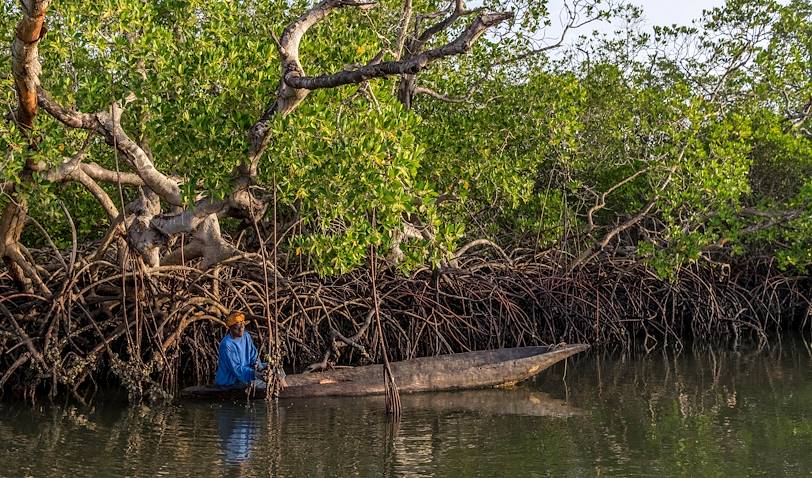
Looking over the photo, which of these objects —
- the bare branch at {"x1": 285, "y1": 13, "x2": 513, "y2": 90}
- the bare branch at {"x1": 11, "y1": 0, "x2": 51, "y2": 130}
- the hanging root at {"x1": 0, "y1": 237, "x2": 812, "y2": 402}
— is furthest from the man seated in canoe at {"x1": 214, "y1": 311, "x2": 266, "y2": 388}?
the bare branch at {"x1": 285, "y1": 13, "x2": 513, "y2": 90}

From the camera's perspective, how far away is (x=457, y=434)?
290 inches

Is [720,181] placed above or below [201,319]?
above

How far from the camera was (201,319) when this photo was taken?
31.4ft

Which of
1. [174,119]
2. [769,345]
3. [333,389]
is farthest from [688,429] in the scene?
[769,345]

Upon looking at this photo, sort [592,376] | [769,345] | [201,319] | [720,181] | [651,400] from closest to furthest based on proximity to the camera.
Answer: [651,400] → [201,319] → [592,376] → [720,181] → [769,345]

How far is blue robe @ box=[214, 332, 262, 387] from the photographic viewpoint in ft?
28.5

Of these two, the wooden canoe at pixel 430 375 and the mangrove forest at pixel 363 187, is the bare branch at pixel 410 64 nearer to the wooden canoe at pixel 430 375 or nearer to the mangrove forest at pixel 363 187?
the mangrove forest at pixel 363 187

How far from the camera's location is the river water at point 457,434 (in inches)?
249

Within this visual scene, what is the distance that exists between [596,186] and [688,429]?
666 centimetres

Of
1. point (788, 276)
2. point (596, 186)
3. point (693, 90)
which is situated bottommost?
point (788, 276)

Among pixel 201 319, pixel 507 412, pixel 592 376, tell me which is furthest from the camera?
pixel 592 376

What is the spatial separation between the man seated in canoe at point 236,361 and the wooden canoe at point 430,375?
0.30ft

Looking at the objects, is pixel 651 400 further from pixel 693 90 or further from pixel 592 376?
pixel 693 90

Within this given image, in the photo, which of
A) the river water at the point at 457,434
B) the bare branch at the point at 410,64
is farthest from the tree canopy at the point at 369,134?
the river water at the point at 457,434
